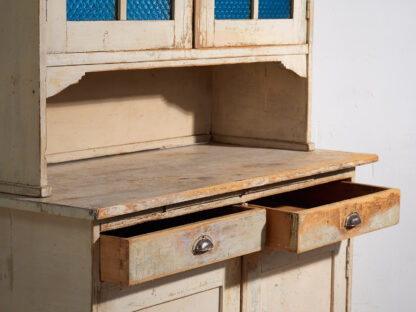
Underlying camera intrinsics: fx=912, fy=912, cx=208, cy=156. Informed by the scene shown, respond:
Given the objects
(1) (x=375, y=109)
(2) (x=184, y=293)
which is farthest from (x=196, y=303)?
(1) (x=375, y=109)

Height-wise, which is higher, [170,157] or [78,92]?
[78,92]

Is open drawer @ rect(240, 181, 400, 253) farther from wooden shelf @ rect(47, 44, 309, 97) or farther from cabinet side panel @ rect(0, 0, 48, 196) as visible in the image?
cabinet side panel @ rect(0, 0, 48, 196)

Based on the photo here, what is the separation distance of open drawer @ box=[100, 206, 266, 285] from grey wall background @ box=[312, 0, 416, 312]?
1348mm

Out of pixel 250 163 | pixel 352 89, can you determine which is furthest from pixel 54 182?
pixel 352 89

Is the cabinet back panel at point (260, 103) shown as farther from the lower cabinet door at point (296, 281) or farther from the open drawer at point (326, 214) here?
the lower cabinet door at point (296, 281)

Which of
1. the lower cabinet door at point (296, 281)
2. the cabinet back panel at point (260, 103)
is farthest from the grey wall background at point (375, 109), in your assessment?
the lower cabinet door at point (296, 281)

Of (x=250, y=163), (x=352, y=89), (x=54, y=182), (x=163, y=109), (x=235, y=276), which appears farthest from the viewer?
(x=352, y=89)

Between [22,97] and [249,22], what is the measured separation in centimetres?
85

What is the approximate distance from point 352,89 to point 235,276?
4.94 ft

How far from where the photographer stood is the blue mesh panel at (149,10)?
7.66ft

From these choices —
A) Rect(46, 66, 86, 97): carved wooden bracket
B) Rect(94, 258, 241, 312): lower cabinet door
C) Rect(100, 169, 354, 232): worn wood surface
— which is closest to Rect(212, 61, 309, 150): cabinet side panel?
Rect(100, 169, 354, 232): worn wood surface

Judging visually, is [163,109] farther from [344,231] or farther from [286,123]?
[344,231]

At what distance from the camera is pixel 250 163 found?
265 centimetres

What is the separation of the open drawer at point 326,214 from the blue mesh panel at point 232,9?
21.5 inches
